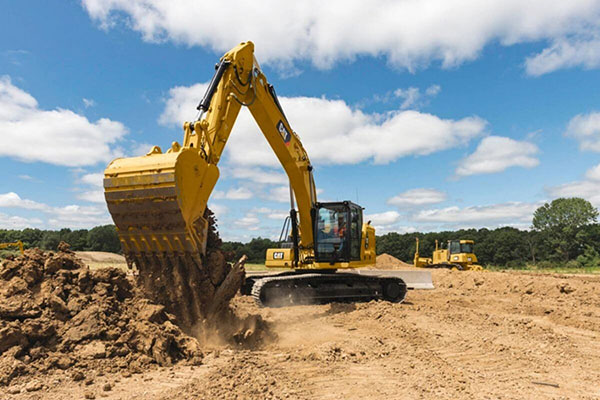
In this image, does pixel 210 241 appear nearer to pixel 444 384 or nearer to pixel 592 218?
pixel 444 384

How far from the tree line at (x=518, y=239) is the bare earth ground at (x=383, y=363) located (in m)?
43.8

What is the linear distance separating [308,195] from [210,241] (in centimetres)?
447

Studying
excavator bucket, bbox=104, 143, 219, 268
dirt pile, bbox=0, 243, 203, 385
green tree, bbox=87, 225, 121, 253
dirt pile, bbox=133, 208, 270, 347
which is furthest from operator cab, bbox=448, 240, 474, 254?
green tree, bbox=87, 225, 121, 253

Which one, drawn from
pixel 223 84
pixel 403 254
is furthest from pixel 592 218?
pixel 223 84

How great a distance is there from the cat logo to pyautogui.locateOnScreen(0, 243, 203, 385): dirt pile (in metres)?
5.07

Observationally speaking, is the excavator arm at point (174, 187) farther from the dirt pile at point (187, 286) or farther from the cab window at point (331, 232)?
the cab window at point (331, 232)

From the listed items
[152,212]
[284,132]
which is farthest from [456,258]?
[152,212]

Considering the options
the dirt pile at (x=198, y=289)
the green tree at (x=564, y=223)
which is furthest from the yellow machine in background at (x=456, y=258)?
the green tree at (x=564, y=223)

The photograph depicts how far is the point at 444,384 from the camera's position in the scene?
499 cm

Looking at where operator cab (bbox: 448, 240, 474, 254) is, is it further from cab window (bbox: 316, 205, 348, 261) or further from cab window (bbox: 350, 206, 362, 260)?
cab window (bbox: 316, 205, 348, 261)

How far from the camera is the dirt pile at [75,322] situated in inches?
186

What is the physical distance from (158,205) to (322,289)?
560 cm

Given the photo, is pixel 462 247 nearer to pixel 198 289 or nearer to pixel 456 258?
pixel 456 258

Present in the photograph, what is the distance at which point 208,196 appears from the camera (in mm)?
6523
